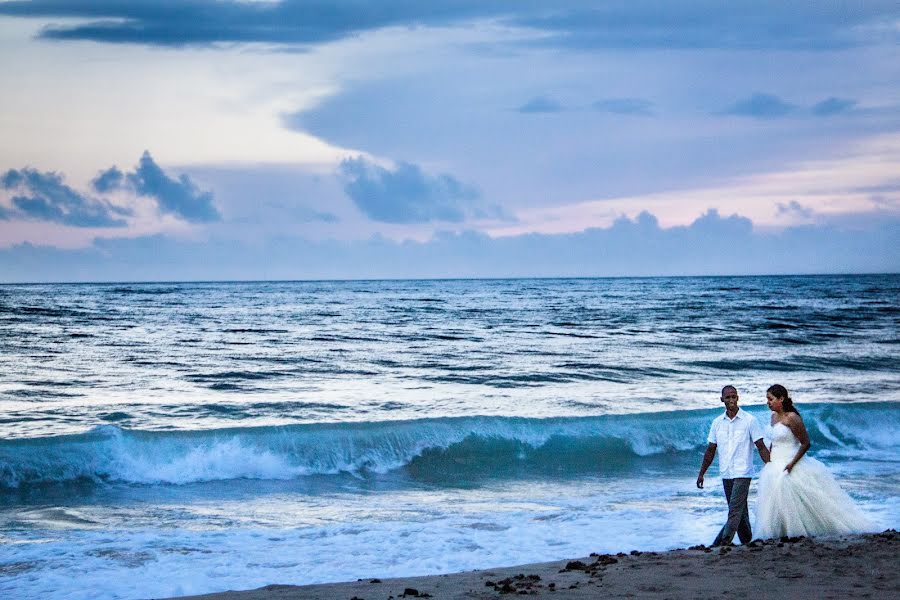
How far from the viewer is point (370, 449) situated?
1576 cm

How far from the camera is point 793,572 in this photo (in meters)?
7.21

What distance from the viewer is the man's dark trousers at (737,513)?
8.86 m

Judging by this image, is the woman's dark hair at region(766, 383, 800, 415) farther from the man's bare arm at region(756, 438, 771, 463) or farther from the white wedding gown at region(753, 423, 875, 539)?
the man's bare arm at region(756, 438, 771, 463)

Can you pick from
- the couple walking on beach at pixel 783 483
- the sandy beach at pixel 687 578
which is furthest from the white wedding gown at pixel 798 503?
the sandy beach at pixel 687 578

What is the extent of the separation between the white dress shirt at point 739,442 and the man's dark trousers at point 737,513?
9 centimetres

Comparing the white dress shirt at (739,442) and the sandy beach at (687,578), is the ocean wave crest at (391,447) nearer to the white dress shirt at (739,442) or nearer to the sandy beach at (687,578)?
the white dress shirt at (739,442)

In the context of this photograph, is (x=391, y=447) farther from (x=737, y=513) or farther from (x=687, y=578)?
(x=687, y=578)

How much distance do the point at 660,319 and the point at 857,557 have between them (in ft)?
130

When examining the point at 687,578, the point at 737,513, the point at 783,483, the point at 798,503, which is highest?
the point at 783,483

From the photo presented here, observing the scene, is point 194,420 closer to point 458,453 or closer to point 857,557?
point 458,453


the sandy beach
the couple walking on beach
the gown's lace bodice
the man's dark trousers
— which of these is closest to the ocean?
the sandy beach

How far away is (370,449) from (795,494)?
8.76m

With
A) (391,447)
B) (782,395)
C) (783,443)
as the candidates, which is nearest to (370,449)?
(391,447)

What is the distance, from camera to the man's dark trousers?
29.1 ft
